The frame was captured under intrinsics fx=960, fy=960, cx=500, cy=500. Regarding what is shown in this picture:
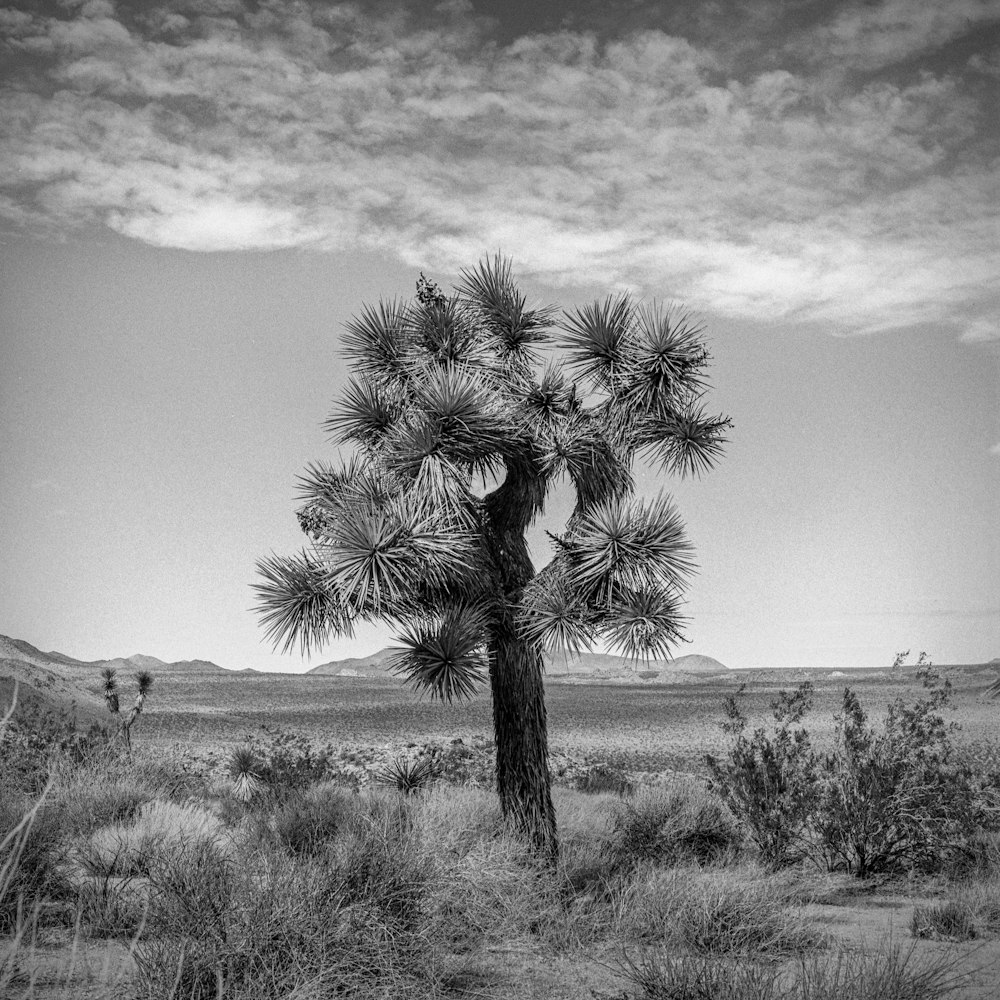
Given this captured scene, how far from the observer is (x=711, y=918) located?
26.1 ft

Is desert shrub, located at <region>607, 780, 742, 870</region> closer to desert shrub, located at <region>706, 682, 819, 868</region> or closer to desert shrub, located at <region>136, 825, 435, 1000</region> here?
desert shrub, located at <region>706, 682, 819, 868</region>

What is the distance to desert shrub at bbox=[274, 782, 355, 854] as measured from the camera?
10.4m

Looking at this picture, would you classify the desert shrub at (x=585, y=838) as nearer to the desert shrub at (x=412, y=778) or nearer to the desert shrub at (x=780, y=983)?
the desert shrub at (x=412, y=778)

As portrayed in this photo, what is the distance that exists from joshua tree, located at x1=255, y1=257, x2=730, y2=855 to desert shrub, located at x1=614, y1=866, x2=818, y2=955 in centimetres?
200

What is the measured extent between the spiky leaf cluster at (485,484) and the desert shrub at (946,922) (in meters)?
3.36

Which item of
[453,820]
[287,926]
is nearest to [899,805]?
[453,820]

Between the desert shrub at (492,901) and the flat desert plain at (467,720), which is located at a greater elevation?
the desert shrub at (492,901)

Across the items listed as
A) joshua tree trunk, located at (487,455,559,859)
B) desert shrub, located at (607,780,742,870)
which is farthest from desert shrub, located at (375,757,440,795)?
joshua tree trunk, located at (487,455,559,859)

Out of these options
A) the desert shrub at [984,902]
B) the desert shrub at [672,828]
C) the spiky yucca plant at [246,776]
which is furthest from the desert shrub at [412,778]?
the desert shrub at [984,902]

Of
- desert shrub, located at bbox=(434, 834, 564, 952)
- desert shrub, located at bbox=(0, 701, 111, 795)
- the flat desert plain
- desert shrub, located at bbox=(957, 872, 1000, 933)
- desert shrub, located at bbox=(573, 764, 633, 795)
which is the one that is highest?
desert shrub, located at bbox=(0, 701, 111, 795)

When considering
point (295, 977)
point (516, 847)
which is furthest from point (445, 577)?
point (295, 977)

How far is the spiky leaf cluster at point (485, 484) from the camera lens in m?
9.75

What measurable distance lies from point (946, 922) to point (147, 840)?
746cm

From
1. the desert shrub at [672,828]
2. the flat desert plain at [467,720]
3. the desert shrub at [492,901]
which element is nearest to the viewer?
the desert shrub at [492,901]
